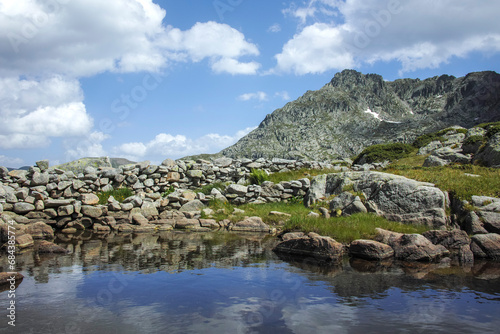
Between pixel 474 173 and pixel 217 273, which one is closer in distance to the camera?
pixel 217 273

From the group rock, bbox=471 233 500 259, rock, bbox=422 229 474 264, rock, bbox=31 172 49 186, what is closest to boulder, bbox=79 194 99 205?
rock, bbox=31 172 49 186

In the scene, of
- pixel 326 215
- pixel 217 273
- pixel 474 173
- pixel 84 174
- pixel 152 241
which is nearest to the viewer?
pixel 217 273

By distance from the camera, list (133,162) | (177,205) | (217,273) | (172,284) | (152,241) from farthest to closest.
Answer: (133,162), (177,205), (152,241), (217,273), (172,284)

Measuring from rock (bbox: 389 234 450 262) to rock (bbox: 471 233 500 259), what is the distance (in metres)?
0.97

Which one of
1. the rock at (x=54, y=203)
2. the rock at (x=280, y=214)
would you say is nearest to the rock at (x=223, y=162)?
the rock at (x=280, y=214)

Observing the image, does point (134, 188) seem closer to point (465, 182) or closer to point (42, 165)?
point (42, 165)

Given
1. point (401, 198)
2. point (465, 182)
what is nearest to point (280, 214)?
point (401, 198)

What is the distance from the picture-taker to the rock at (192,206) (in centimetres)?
2047

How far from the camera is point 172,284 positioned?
7.84 m

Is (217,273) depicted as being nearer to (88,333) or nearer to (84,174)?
(88,333)

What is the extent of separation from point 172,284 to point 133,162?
64.7ft

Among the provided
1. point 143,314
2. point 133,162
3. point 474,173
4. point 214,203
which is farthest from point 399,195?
point 133,162

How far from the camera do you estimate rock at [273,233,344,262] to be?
10664 mm

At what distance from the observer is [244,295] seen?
7.07 m
